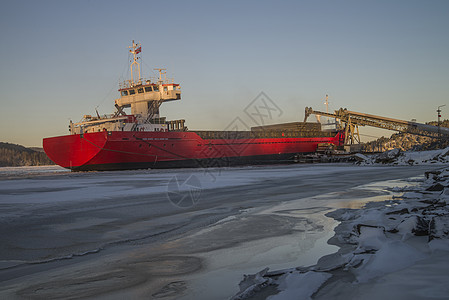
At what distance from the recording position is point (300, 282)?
7.43 feet

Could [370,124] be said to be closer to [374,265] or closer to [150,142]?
[150,142]

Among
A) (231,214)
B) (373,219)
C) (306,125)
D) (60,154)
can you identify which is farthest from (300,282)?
(306,125)

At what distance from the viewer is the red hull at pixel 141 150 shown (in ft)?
78.6

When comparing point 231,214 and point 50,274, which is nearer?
point 50,274

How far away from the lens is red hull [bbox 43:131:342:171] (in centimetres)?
2395

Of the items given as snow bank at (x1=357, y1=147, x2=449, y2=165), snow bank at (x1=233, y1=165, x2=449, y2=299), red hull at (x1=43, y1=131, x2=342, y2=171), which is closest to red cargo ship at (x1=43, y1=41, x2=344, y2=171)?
red hull at (x1=43, y1=131, x2=342, y2=171)

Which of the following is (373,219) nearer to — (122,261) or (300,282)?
(300,282)

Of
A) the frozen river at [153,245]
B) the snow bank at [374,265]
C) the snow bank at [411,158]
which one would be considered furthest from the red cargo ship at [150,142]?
the snow bank at [374,265]

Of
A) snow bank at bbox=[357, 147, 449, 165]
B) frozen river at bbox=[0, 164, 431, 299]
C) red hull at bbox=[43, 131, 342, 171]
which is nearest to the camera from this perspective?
frozen river at bbox=[0, 164, 431, 299]

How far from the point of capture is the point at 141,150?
83.0 ft

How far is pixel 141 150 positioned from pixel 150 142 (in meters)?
0.94

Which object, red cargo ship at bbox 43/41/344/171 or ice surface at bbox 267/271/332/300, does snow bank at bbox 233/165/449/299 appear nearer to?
ice surface at bbox 267/271/332/300

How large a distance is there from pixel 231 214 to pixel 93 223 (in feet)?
6.82

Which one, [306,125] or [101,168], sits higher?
[306,125]
